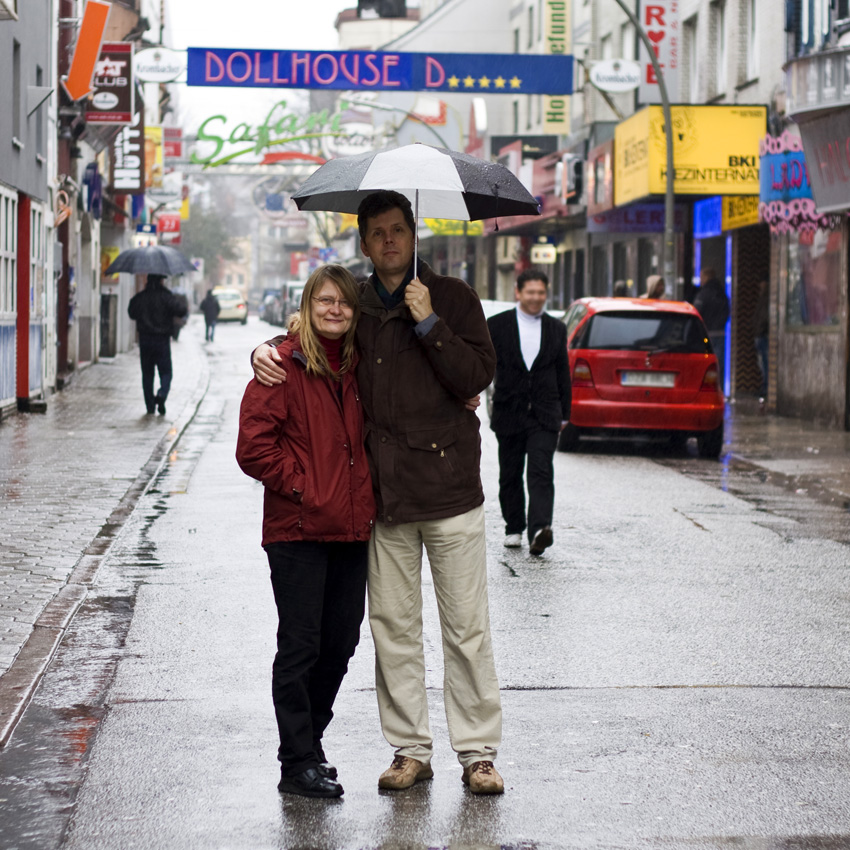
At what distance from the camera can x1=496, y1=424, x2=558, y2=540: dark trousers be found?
30.0 ft

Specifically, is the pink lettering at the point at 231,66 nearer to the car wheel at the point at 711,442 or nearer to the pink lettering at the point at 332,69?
the pink lettering at the point at 332,69

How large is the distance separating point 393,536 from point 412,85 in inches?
1050

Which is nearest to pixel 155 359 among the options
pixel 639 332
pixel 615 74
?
pixel 639 332

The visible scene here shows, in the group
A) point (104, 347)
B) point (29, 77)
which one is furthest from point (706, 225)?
point (104, 347)

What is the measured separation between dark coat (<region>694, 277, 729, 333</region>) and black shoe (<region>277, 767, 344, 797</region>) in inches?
775

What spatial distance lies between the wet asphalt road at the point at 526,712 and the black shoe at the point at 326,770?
77mm

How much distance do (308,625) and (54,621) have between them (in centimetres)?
284

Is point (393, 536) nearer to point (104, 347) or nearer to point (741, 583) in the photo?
point (741, 583)

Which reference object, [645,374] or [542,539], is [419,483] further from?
[645,374]

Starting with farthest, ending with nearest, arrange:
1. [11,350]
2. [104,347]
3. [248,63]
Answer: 1. [104,347]
2. [248,63]
3. [11,350]

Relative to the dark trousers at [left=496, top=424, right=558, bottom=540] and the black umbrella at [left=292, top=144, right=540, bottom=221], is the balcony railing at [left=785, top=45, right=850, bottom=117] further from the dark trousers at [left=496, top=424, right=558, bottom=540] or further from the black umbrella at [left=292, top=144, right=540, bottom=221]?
the black umbrella at [left=292, top=144, right=540, bottom=221]

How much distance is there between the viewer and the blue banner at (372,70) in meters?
29.9

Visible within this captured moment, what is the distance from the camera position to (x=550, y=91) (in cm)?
3148

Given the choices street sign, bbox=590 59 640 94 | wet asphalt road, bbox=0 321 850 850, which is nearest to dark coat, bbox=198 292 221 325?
street sign, bbox=590 59 640 94
